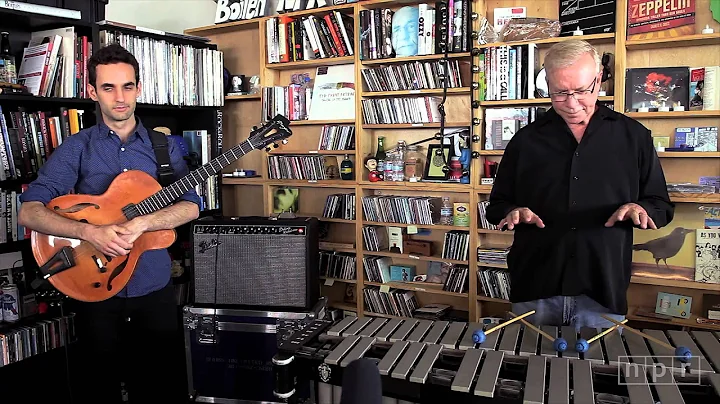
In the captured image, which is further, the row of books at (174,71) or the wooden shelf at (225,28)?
the wooden shelf at (225,28)

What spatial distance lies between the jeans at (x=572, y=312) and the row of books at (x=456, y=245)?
1.37 meters

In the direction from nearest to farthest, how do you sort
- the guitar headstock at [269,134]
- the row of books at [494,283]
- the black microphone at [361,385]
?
1. the black microphone at [361,385]
2. the guitar headstock at [269,134]
3. the row of books at [494,283]

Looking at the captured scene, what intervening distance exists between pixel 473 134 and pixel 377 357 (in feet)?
6.22

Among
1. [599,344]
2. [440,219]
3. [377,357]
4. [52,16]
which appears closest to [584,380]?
[599,344]

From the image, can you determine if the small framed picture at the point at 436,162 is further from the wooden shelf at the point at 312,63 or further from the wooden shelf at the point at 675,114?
the wooden shelf at the point at 675,114

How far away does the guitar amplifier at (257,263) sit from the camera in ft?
10.3

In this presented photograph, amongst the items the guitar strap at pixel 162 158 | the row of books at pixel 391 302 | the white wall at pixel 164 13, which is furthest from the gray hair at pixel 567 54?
the white wall at pixel 164 13

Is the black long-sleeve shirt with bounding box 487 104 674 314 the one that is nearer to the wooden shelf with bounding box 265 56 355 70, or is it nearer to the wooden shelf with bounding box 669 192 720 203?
the wooden shelf with bounding box 669 192 720 203

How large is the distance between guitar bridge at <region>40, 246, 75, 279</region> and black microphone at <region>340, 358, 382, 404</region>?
1.86 meters

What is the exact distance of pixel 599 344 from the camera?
5.74 ft

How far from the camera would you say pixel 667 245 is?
10.3ft

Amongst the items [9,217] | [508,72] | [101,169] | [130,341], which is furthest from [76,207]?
[508,72]

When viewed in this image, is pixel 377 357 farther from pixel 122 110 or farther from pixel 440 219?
pixel 440 219

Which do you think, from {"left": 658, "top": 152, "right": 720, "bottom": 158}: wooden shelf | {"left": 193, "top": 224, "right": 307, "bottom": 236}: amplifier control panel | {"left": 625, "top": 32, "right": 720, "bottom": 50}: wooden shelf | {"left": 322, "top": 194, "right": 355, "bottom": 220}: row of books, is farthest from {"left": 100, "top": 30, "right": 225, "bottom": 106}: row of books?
{"left": 658, "top": 152, "right": 720, "bottom": 158}: wooden shelf
